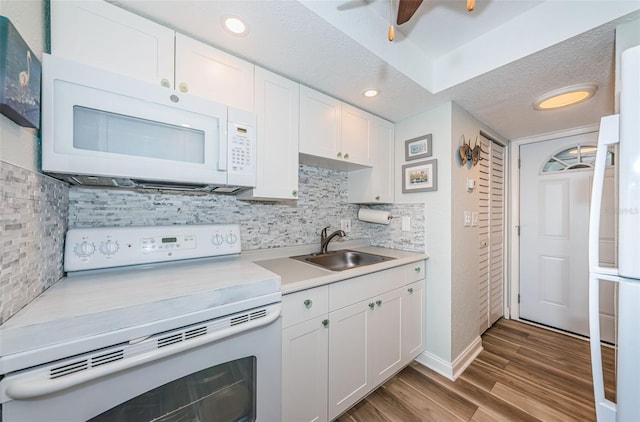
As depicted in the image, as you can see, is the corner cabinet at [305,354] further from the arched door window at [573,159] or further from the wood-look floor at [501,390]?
the arched door window at [573,159]

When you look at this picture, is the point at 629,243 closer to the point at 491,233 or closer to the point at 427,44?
the point at 427,44

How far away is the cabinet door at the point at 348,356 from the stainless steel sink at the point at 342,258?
0.43m

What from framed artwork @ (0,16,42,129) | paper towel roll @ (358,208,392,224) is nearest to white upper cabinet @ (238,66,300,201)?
framed artwork @ (0,16,42,129)

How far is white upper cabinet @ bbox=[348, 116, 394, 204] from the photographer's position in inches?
79.4

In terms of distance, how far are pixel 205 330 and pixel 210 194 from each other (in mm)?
911

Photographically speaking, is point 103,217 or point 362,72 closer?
point 103,217

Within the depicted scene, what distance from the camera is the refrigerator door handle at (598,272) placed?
2.72 ft

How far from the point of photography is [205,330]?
2.65 feet

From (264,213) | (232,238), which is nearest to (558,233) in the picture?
(264,213)

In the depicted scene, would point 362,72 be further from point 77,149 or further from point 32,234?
point 32,234

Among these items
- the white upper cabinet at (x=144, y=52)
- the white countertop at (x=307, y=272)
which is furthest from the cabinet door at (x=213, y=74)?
the white countertop at (x=307, y=272)

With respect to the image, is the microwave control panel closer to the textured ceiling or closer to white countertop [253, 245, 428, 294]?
the textured ceiling

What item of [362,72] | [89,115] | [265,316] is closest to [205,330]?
[265,316]

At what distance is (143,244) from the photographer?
1149mm
